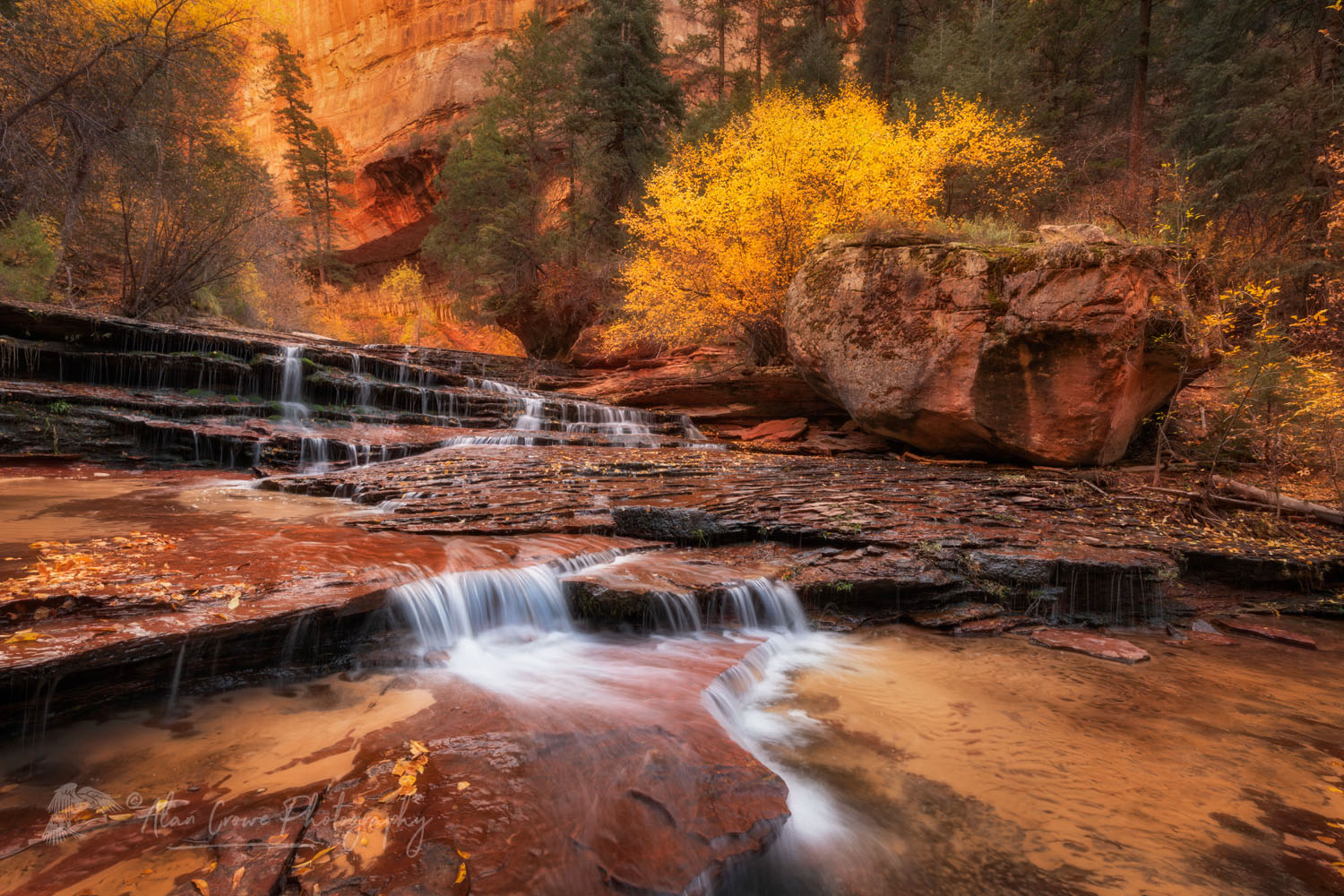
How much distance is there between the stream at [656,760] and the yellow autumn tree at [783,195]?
949 cm

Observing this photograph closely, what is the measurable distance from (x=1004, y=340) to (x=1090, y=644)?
17.4 feet

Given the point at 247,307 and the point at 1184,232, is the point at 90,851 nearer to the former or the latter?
the point at 1184,232

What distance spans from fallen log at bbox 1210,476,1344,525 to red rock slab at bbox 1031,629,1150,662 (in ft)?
11.3

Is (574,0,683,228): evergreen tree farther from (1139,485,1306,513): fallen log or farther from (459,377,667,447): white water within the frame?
(1139,485,1306,513): fallen log

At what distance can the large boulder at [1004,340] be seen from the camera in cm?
766

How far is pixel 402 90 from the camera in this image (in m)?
34.7

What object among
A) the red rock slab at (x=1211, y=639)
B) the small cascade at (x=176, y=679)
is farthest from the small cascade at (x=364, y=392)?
the red rock slab at (x=1211, y=639)

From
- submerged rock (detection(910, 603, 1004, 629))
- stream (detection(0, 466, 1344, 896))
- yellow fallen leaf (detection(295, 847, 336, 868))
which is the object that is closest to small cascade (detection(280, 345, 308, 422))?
stream (detection(0, 466, 1344, 896))

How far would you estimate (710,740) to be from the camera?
2627mm

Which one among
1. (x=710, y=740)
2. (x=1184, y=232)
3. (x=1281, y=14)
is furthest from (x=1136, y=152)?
(x=710, y=740)

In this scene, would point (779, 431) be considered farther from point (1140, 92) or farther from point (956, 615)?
point (1140, 92)

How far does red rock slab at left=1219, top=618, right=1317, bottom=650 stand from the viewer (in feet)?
14.7

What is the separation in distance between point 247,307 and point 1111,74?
32.2m

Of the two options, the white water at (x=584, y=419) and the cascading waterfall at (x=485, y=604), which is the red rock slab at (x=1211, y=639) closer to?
the cascading waterfall at (x=485, y=604)
